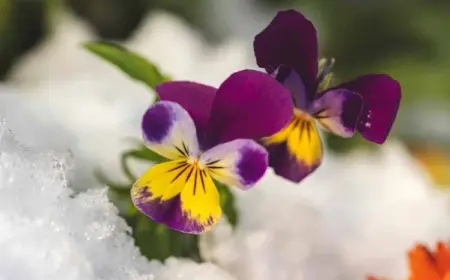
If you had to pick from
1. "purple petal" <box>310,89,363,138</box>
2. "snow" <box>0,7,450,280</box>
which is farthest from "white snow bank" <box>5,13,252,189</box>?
"purple petal" <box>310,89,363,138</box>

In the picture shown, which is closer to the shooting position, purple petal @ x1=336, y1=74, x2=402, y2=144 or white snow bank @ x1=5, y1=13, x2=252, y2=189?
purple petal @ x1=336, y1=74, x2=402, y2=144

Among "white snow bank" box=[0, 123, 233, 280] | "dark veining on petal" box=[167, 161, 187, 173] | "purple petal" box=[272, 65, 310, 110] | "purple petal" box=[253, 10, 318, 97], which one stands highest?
"purple petal" box=[253, 10, 318, 97]

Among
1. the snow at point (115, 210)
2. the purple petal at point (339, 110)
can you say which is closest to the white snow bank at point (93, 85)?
the snow at point (115, 210)

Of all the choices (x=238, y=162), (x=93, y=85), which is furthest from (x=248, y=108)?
(x=93, y=85)

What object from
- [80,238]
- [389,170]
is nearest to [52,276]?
[80,238]

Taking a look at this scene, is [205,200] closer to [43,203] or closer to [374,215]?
[43,203]

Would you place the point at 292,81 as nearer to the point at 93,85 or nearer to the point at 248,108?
the point at 248,108

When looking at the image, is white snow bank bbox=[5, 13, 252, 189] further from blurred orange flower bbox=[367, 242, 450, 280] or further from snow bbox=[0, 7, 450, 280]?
blurred orange flower bbox=[367, 242, 450, 280]
